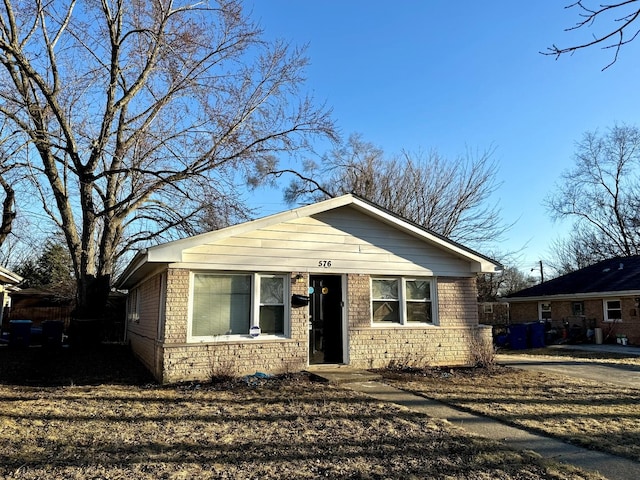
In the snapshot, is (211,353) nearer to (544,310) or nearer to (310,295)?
(310,295)

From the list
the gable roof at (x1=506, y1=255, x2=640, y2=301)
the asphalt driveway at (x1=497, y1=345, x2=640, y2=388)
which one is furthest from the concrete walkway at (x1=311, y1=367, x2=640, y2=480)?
the gable roof at (x1=506, y1=255, x2=640, y2=301)

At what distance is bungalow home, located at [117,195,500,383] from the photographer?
920cm

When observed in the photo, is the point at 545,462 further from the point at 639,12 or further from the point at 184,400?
the point at 184,400

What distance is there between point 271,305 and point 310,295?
40.1 inches

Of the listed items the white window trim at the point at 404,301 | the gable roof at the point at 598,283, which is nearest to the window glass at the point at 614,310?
the gable roof at the point at 598,283

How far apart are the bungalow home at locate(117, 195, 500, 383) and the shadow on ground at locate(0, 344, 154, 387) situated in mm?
730

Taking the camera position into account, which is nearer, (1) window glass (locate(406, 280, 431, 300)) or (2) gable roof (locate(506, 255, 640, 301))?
(1) window glass (locate(406, 280, 431, 300))

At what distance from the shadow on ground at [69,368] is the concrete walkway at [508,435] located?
4.71 m

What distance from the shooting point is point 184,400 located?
→ 7387mm

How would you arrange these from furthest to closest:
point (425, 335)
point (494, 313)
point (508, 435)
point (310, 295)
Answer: point (494, 313) < point (425, 335) < point (310, 295) < point (508, 435)

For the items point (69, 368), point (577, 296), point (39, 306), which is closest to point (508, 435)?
point (69, 368)

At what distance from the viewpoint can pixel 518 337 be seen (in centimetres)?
1977

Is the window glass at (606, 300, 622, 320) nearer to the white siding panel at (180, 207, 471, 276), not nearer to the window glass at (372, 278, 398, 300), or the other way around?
the white siding panel at (180, 207, 471, 276)

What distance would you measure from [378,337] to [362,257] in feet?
6.27
